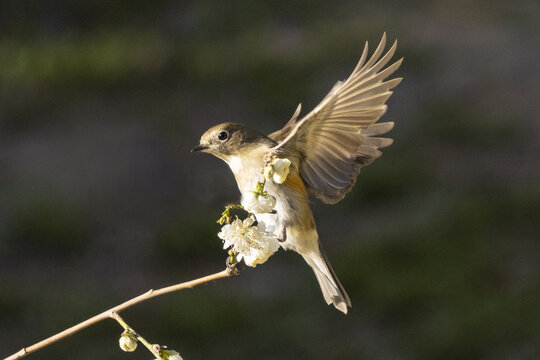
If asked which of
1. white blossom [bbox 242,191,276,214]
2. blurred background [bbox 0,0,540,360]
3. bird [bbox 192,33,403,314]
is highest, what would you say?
blurred background [bbox 0,0,540,360]

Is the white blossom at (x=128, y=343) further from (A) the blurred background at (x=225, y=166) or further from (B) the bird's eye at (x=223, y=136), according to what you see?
(A) the blurred background at (x=225, y=166)

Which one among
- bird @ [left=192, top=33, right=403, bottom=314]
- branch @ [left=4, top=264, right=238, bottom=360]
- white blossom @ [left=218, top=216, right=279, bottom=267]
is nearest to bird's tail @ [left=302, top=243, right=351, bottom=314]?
bird @ [left=192, top=33, right=403, bottom=314]

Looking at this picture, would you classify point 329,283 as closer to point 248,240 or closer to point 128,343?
point 248,240

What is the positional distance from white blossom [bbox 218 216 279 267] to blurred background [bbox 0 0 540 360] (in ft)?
7.67

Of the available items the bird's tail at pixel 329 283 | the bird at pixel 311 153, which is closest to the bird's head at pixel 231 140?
the bird at pixel 311 153

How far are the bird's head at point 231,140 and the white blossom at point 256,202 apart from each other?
1.44 feet

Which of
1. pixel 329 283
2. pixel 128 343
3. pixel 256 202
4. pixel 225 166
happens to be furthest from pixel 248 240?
pixel 225 166

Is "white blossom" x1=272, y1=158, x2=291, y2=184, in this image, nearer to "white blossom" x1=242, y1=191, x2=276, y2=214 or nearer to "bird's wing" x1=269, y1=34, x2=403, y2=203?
"white blossom" x1=242, y1=191, x2=276, y2=214

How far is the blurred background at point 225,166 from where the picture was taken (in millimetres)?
3434

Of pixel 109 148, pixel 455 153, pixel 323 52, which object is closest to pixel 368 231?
pixel 455 153

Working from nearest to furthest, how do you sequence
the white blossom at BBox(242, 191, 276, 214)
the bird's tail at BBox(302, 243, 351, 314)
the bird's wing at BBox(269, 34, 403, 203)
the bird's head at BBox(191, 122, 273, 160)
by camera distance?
1. the white blossom at BBox(242, 191, 276, 214)
2. the bird's wing at BBox(269, 34, 403, 203)
3. the bird's head at BBox(191, 122, 273, 160)
4. the bird's tail at BBox(302, 243, 351, 314)

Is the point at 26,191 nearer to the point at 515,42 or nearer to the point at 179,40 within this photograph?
the point at 179,40

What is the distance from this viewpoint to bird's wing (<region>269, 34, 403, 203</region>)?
1129 mm

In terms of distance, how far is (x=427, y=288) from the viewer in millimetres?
3555
